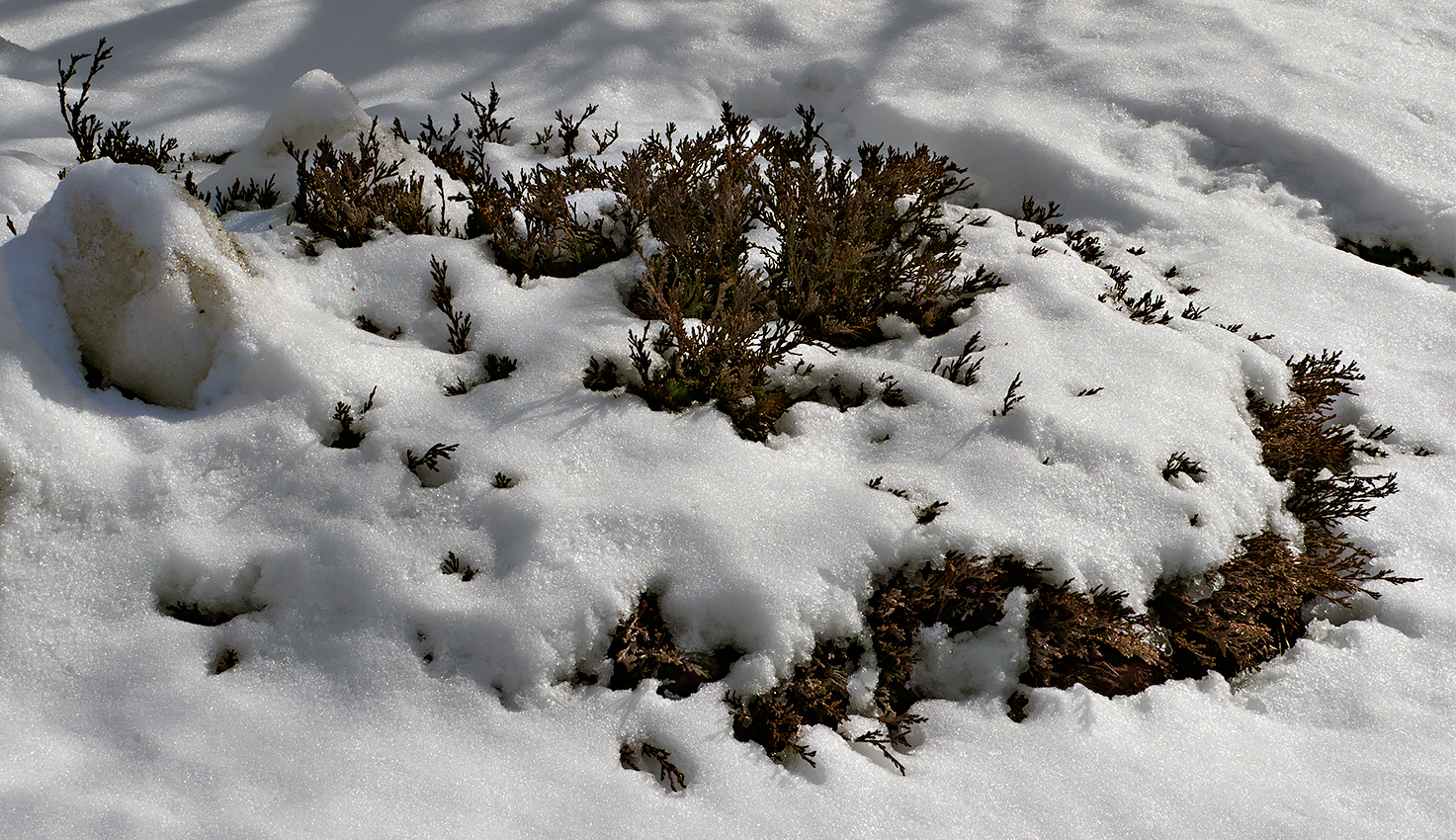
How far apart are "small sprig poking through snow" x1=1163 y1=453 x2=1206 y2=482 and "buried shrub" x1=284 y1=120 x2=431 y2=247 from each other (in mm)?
3693

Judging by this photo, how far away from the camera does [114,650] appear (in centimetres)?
252

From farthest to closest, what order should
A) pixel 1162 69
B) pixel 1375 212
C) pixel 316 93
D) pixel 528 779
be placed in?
pixel 1162 69
pixel 1375 212
pixel 316 93
pixel 528 779

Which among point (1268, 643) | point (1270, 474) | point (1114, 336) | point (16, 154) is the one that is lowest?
point (1268, 643)

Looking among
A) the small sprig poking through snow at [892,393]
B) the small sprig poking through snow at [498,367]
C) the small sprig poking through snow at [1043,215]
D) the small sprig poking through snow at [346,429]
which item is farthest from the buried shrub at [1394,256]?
the small sprig poking through snow at [346,429]

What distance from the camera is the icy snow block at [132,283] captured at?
311cm

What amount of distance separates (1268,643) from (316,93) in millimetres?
5487

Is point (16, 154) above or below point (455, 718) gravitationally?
above

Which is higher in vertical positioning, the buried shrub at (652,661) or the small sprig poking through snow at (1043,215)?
the small sprig poking through snow at (1043,215)

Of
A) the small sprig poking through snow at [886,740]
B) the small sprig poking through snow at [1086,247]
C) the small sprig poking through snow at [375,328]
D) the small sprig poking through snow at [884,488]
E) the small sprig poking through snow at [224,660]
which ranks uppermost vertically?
the small sprig poking through snow at [375,328]

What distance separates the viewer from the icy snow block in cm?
311

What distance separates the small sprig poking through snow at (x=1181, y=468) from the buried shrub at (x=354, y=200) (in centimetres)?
369

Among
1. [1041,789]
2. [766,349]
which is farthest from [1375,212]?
[1041,789]

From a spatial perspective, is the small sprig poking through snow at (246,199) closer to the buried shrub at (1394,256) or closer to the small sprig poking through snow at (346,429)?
the small sprig poking through snow at (346,429)

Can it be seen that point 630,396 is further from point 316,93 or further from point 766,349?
point 316,93
